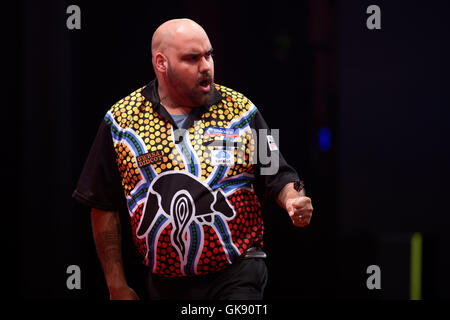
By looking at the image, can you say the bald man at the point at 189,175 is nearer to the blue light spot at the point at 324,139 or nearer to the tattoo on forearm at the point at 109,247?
the tattoo on forearm at the point at 109,247

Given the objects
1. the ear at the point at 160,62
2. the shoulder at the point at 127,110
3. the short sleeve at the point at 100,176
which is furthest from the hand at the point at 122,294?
the ear at the point at 160,62

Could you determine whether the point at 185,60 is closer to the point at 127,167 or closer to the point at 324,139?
the point at 127,167

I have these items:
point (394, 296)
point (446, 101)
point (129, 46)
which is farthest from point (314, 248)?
point (129, 46)

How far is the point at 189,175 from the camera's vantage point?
7.52ft

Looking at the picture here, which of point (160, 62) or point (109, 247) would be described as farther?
point (109, 247)

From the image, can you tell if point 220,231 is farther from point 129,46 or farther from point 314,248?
point 129,46

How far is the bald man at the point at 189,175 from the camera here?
2.29m

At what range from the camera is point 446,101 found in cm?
281

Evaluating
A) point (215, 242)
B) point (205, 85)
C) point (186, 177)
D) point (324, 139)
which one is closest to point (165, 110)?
point (205, 85)

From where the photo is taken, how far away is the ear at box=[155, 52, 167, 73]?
7.70 ft

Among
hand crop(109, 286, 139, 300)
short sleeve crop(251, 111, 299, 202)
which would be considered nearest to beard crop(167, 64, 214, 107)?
short sleeve crop(251, 111, 299, 202)

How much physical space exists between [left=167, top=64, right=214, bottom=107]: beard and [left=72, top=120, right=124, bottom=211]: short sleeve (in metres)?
0.32

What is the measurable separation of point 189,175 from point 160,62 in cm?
45

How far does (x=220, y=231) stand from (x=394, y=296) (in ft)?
3.22
